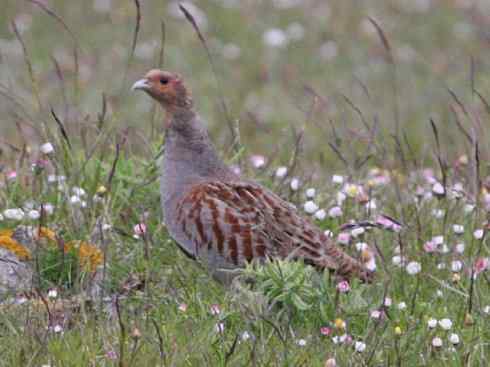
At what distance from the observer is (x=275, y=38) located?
1255 cm

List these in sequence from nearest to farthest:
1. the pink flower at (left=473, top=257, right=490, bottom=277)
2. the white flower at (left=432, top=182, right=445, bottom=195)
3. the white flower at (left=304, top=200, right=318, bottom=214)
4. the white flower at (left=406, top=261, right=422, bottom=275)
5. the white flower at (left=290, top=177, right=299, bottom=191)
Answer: the pink flower at (left=473, top=257, right=490, bottom=277)
the white flower at (left=406, top=261, right=422, bottom=275)
the white flower at (left=304, top=200, right=318, bottom=214)
the white flower at (left=432, top=182, right=445, bottom=195)
the white flower at (left=290, top=177, right=299, bottom=191)

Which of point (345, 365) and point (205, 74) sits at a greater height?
point (345, 365)

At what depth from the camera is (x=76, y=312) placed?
16.8 feet

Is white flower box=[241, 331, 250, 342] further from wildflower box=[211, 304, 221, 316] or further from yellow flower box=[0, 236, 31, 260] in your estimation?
yellow flower box=[0, 236, 31, 260]

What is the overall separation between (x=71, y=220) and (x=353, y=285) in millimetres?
1591

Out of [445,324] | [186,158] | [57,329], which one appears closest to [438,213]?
[186,158]

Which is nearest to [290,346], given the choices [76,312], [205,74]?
[76,312]

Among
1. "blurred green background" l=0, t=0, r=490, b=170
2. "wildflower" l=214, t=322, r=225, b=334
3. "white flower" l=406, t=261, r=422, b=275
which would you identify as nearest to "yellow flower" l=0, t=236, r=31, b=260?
"wildflower" l=214, t=322, r=225, b=334

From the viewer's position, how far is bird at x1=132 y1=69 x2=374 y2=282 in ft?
18.1

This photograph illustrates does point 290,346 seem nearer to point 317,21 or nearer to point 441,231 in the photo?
point 441,231

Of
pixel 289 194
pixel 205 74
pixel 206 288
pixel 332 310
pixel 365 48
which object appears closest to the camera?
pixel 332 310

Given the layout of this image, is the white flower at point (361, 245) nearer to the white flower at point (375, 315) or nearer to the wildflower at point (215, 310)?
the white flower at point (375, 315)

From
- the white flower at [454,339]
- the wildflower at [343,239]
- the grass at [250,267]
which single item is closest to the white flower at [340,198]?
the grass at [250,267]

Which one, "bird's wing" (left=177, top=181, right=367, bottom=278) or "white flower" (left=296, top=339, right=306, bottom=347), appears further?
"bird's wing" (left=177, top=181, right=367, bottom=278)
